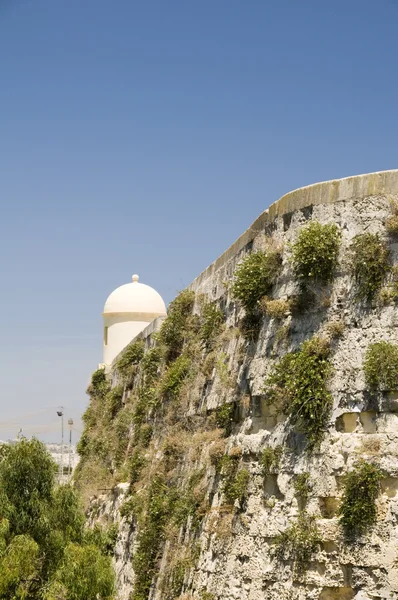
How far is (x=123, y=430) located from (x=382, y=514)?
13.9m

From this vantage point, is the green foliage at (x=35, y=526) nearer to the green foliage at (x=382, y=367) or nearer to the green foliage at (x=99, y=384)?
the green foliage at (x=382, y=367)

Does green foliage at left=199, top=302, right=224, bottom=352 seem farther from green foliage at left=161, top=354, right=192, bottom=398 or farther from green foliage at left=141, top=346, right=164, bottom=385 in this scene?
green foliage at left=141, top=346, right=164, bottom=385

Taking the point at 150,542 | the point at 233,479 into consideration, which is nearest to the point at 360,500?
the point at 233,479

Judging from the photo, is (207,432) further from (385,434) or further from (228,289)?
(385,434)

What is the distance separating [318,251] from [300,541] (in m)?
3.74

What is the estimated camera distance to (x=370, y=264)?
35.0ft

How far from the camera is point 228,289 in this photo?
14945 mm

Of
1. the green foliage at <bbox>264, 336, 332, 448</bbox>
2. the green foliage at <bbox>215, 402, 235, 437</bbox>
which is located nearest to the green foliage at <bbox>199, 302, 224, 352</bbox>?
the green foliage at <bbox>215, 402, 235, 437</bbox>

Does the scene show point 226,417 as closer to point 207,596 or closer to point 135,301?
point 207,596

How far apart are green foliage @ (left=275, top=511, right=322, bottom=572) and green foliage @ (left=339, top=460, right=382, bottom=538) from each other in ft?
1.41

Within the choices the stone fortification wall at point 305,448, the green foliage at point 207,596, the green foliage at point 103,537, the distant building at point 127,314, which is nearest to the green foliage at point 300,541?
the stone fortification wall at point 305,448

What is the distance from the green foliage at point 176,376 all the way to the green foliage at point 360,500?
24.1 feet

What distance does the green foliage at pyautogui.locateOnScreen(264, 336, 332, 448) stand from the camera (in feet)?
34.3

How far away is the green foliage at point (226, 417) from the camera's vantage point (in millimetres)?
13000
